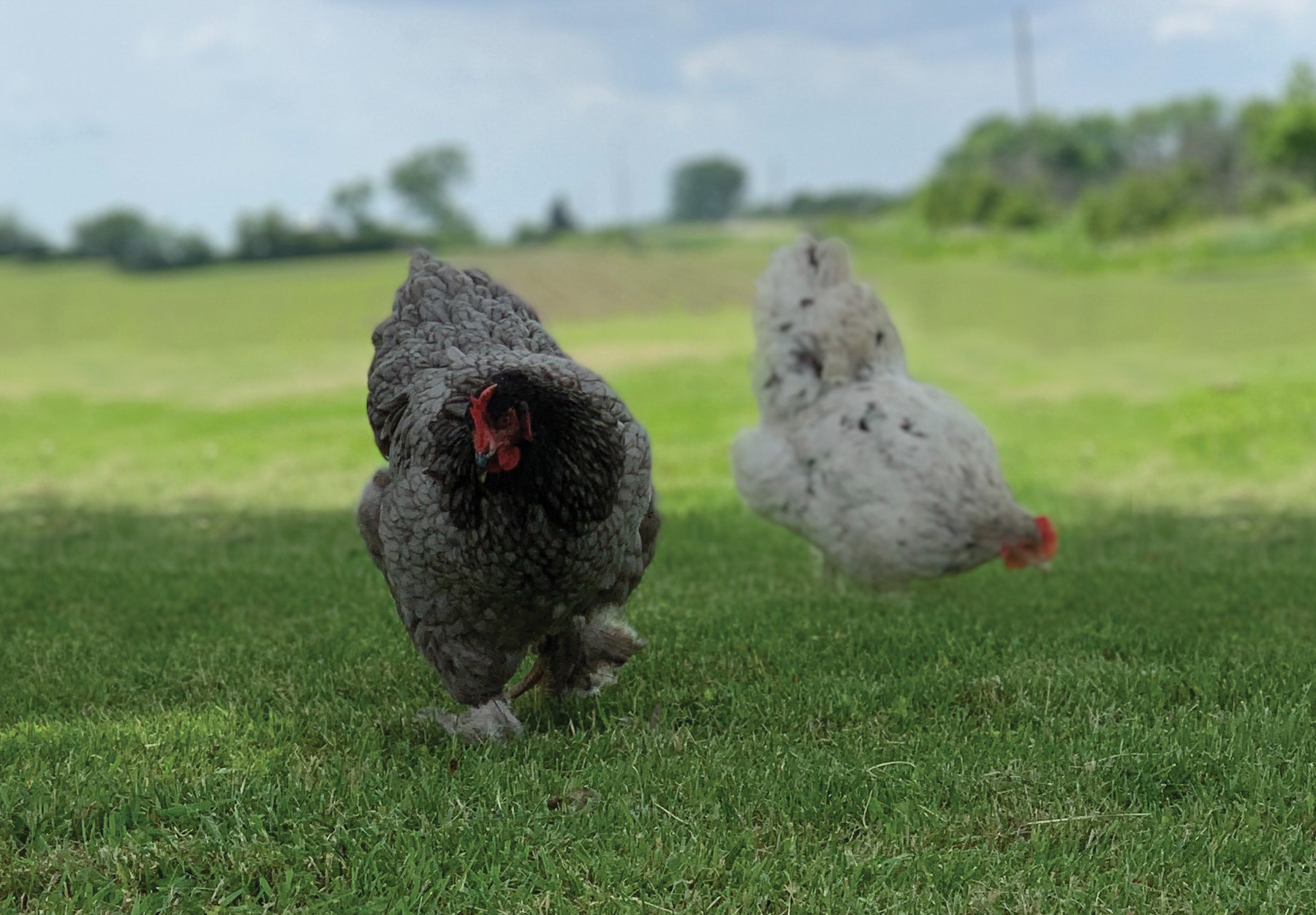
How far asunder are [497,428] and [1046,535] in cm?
350

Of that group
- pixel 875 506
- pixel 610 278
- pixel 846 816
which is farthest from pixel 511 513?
pixel 610 278

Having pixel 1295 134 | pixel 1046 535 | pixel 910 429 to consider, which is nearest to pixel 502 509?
pixel 910 429

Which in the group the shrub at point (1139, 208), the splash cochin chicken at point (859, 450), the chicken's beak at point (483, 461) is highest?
the shrub at point (1139, 208)

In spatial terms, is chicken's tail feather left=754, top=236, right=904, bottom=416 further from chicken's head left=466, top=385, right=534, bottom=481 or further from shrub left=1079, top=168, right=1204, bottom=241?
shrub left=1079, top=168, right=1204, bottom=241

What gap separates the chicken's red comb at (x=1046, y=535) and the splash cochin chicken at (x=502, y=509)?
2471 mm

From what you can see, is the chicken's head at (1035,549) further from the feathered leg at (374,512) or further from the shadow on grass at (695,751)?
the feathered leg at (374,512)

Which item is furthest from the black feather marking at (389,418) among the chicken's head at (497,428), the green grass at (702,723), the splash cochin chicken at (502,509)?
the green grass at (702,723)

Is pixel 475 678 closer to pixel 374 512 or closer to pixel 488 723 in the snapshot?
pixel 488 723

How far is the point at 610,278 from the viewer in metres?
29.2

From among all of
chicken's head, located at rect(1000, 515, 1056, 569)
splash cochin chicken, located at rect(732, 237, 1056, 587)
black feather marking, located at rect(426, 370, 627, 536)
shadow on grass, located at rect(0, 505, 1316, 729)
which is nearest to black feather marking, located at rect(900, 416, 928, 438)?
splash cochin chicken, located at rect(732, 237, 1056, 587)

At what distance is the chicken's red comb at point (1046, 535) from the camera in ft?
19.7

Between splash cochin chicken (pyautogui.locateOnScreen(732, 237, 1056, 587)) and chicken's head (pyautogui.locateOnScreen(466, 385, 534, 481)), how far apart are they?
286cm

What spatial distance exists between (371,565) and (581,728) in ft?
10.2

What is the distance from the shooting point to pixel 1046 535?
5992mm
